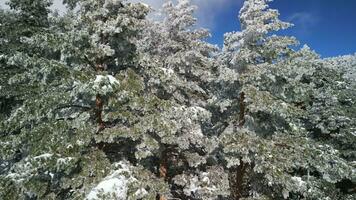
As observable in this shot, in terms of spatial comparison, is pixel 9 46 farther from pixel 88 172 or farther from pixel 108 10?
pixel 88 172

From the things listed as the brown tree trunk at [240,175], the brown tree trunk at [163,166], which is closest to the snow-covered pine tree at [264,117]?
the brown tree trunk at [240,175]

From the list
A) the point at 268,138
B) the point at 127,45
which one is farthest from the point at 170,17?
the point at 268,138

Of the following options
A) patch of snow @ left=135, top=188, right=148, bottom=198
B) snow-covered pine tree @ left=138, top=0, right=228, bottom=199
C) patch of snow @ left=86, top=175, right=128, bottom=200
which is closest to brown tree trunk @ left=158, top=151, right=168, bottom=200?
snow-covered pine tree @ left=138, top=0, right=228, bottom=199

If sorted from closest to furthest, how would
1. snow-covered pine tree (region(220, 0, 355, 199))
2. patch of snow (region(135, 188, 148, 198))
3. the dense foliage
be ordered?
1. patch of snow (region(135, 188, 148, 198))
2. the dense foliage
3. snow-covered pine tree (region(220, 0, 355, 199))

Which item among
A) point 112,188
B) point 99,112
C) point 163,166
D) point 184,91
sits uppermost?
point 184,91

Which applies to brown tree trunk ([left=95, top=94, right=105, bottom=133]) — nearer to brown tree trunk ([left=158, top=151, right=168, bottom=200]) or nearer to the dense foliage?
the dense foliage

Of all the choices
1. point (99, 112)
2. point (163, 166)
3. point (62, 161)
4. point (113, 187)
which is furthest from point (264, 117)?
point (62, 161)

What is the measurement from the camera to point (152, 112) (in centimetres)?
1191

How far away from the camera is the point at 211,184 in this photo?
14656 millimetres

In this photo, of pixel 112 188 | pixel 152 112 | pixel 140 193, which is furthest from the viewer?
pixel 152 112

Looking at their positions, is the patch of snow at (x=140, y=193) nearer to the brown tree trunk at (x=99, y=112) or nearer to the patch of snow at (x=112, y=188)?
the patch of snow at (x=112, y=188)

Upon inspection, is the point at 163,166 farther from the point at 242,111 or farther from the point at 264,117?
the point at 264,117

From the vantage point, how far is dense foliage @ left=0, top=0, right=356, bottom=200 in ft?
35.9

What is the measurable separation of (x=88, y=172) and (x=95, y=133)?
133 cm
